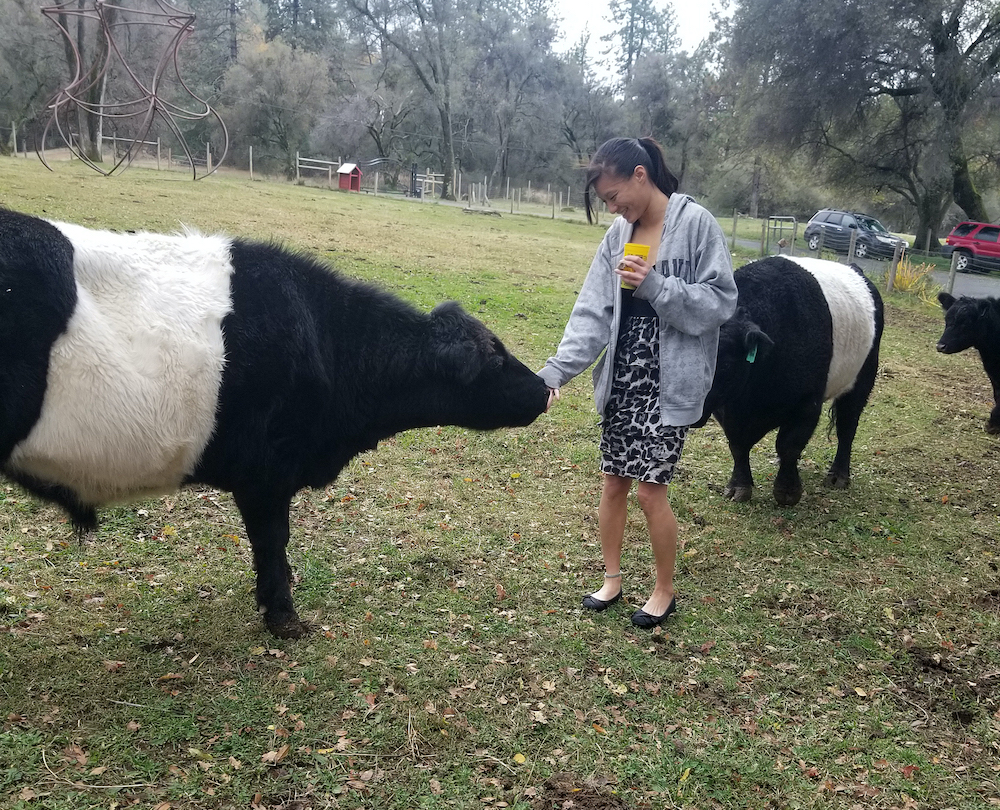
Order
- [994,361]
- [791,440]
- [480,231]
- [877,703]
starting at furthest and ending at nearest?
1. [480,231]
2. [994,361]
3. [791,440]
4. [877,703]

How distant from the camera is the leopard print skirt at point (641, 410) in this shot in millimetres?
3766

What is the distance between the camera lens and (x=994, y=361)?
8.86 meters

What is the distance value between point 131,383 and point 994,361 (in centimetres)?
917

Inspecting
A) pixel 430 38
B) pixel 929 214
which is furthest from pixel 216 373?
pixel 430 38

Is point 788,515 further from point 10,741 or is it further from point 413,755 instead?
point 10,741

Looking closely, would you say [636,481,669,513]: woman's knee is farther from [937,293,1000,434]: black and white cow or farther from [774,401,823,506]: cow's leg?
[937,293,1000,434]: black and white cow

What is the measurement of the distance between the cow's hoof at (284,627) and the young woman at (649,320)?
1.75 m

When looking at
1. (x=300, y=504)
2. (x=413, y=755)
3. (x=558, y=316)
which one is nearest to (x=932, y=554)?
(x=413, y=755)

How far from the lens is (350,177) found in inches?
1617

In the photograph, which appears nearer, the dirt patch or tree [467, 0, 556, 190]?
the dirt patch

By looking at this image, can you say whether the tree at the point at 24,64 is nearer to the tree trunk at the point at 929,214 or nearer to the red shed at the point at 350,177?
the red shed at the point at 350,177

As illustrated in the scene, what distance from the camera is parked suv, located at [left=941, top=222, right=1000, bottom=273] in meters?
20.8

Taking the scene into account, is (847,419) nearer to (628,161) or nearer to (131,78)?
(628,161)

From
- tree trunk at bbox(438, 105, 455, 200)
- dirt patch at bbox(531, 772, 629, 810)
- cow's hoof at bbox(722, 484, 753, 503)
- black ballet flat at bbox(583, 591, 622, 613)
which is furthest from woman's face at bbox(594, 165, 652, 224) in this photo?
tree trunk at bbox(438, 105, 455, 200)
